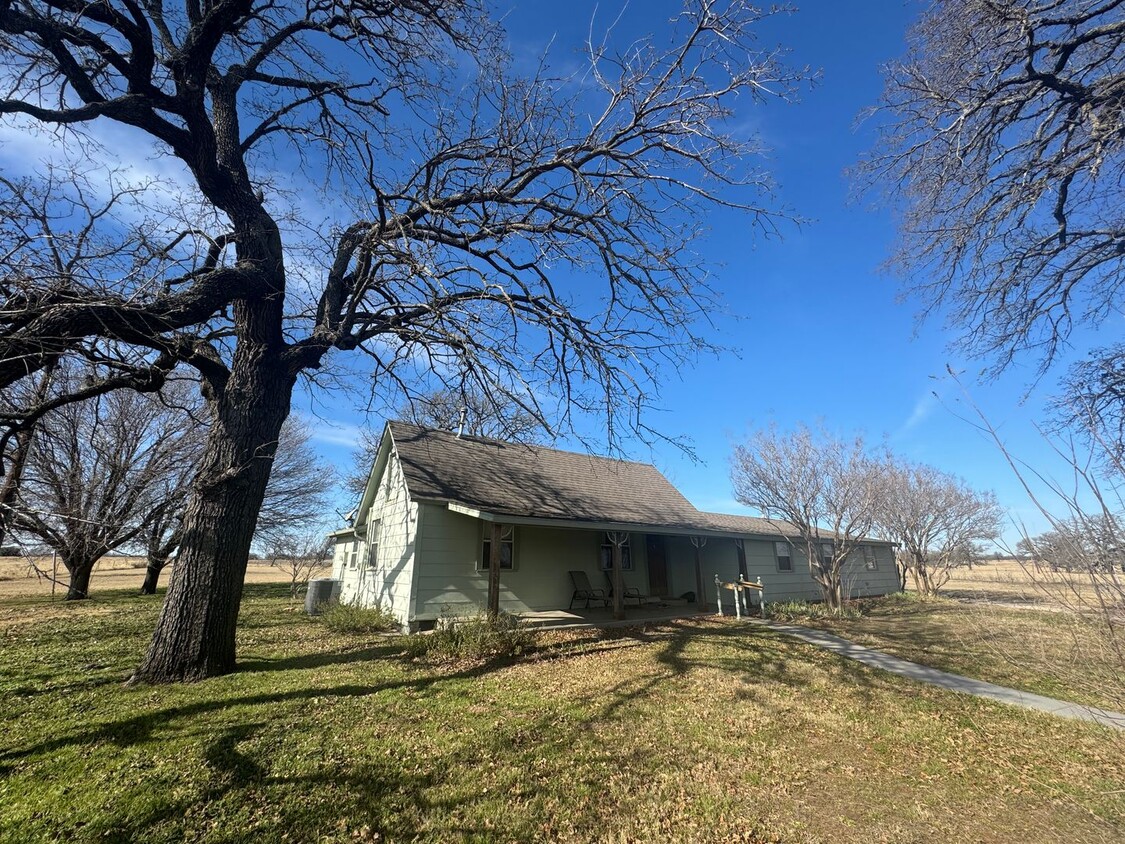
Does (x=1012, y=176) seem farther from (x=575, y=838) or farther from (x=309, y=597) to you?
Result: (x=309, y=597)

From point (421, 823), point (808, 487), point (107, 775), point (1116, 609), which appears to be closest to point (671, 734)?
point (421, 823)

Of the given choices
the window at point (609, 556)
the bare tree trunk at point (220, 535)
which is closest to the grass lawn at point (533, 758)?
the bare tree trunk at point (220, 535)

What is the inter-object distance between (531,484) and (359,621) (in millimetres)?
5853

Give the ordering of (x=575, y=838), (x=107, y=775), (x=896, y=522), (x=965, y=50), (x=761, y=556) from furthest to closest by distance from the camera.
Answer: (x=896, y=522) → (x=761, y=556) → (x=965, y=50) → (x=107, y=775) → (x=575, y=838)

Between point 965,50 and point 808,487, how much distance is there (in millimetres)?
11740

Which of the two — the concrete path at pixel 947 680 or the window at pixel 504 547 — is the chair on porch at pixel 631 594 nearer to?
the window at pixel 504 547

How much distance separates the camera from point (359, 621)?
10.9 m

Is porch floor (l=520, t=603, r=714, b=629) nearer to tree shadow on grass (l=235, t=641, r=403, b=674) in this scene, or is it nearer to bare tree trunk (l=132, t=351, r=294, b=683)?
tree shadow on grass (l=235, t=641, r=403, b=674)

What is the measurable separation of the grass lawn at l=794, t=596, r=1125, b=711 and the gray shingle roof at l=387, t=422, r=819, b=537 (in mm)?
4531

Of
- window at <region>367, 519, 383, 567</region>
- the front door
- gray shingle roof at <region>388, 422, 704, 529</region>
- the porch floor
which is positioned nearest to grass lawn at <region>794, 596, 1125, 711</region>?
the porch floor

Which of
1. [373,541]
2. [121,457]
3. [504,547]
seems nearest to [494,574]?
[504,547]

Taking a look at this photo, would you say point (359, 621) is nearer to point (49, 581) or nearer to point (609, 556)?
point (49, 581)

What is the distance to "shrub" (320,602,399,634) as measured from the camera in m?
10.9

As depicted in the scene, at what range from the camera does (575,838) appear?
3.51 meters
